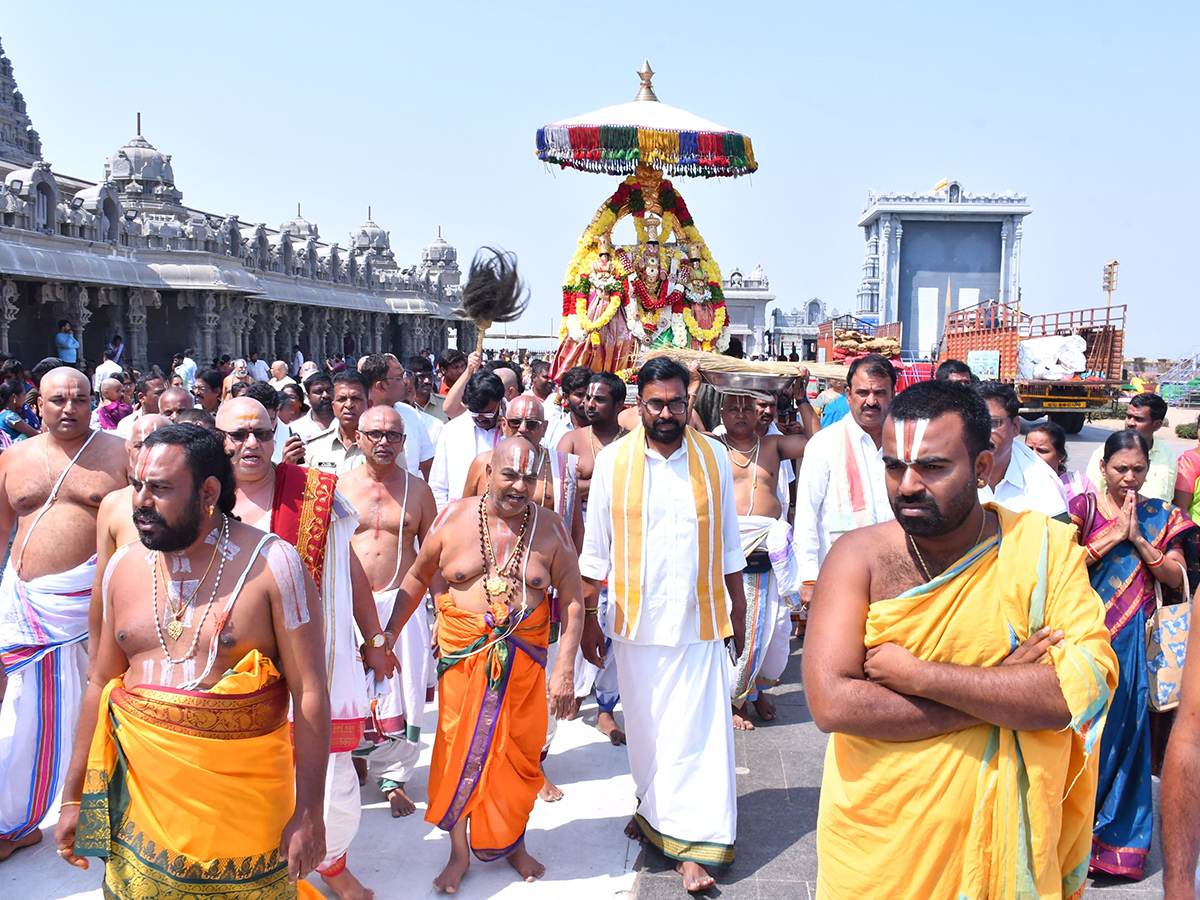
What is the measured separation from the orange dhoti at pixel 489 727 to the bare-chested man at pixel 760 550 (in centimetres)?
162

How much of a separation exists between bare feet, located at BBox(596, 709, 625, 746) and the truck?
48.2ft

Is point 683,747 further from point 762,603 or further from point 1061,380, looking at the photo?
point 1061,380

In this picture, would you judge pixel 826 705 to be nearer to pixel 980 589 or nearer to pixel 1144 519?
pixel 980 589

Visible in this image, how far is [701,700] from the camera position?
3816 mm

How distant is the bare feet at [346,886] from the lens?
359 centimetres

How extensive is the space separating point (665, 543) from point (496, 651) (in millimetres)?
789

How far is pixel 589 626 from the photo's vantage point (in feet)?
14.0

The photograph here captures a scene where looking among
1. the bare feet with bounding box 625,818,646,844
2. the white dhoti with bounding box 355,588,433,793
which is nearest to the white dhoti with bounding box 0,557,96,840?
the white dhoti with bounding box 355,588,433,793

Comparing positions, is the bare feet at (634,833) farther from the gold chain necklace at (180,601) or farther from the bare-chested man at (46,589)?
the bare-chested man at (46,589)

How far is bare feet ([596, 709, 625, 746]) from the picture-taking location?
16.9ft

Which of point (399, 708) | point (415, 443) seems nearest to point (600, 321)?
point (415, 443)

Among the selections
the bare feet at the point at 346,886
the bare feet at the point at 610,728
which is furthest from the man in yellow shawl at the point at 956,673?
the bare feet at the point at 610,728

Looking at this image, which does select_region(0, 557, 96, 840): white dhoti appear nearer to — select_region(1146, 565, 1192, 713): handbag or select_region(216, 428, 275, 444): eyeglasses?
select_region(216, 428, 275, 444): eyeglasses

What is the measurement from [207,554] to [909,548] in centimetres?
184
